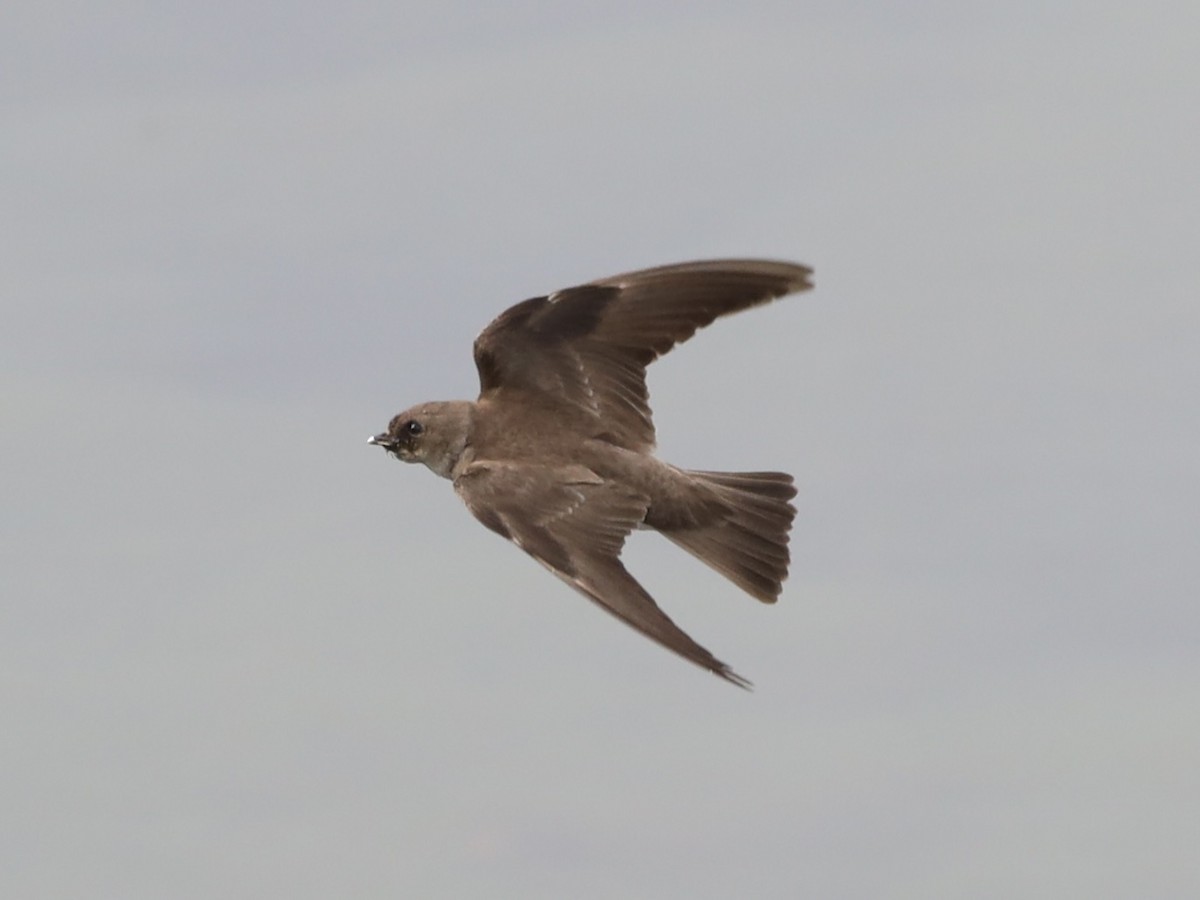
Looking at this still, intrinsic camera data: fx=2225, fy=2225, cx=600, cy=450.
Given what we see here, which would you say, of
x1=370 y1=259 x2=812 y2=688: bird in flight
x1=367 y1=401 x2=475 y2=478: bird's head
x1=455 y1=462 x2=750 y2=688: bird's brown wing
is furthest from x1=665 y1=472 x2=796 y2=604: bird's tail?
x1=367 y1=401 x2=475 y2=478: bird's head

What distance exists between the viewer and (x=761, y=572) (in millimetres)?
18031

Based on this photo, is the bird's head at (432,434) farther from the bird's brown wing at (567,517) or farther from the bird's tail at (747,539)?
the bird's tail at (747,539)

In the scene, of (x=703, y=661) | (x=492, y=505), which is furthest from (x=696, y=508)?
(x=703, y=661)

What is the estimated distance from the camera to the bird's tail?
17953 mm

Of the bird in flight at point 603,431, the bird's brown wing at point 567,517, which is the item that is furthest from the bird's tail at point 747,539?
the bird's brown wing at point 567,517

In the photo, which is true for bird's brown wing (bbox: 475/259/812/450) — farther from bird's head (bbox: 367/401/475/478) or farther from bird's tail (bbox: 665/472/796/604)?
bird's tail (bbox: 665/472/796/604)

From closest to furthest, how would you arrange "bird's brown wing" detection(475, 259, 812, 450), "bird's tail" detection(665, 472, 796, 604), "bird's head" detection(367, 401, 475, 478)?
"bird's tail" detection(665, 472, 796, 604)
"bird's head" detection(367, 401, 475, 478)
"bird's brown wing" detection(475, 259, 812, 450)

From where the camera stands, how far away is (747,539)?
59.3 feet

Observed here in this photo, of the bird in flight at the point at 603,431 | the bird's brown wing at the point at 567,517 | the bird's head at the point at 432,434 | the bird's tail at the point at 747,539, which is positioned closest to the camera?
the bird's brown wing at the point at 567,517

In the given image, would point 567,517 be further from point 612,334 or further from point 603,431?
point 612,334

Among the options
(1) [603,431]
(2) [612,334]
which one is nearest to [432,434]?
(1) [603,431]

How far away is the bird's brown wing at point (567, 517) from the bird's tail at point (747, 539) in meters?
0.90

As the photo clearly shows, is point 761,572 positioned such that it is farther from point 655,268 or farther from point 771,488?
point 655,268

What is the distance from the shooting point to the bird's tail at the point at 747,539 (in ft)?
58.9
